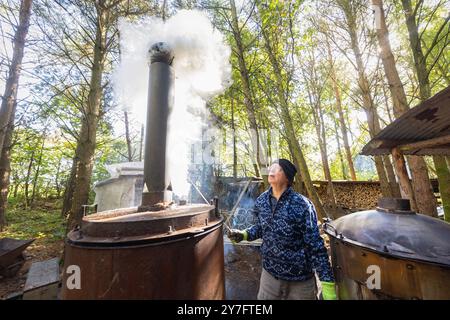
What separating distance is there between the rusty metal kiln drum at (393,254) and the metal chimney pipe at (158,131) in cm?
249

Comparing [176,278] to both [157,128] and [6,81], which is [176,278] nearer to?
[157,128]

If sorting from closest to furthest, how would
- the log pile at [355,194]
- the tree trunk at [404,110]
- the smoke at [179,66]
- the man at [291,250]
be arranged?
the man at [291,250] < the smoke at [179,66] < the tree trunk at [404,110] < the log pile at [355,194]

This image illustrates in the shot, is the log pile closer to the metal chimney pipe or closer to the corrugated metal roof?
the corrugated metal roof

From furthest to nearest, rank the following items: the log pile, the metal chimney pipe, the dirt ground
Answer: the log pile < the dirt ground < the metal chimney pipe

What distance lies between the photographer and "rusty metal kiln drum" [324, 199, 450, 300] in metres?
2.01

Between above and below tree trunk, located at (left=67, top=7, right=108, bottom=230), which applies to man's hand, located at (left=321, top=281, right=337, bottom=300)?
below

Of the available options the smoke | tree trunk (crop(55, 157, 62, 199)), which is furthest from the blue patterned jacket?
tree trunk (crop(55, 157, 62, 199))

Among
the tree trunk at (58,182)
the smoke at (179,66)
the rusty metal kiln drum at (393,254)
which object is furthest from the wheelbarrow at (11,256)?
the tree trunk at (58,182)

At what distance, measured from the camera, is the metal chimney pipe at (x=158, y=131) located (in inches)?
118

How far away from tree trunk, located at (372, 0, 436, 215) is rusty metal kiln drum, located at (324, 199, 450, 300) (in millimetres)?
3321

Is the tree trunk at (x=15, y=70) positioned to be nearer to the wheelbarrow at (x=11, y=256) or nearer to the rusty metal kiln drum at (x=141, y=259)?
the wheelbarrow at (x=11, y=256)

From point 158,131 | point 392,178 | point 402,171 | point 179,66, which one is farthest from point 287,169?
point 392,178

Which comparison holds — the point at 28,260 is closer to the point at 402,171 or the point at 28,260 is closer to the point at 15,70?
the point at 15,70

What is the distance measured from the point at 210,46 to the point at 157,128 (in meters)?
3.31
